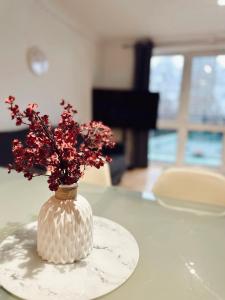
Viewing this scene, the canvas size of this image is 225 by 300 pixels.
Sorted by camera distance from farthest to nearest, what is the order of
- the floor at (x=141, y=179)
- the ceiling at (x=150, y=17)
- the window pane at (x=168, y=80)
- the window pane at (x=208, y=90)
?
the window pane at (x=168, y=80) < the window pane at (x=208, y=90) < the floor at (x=141, y=179) < the ceiling at (x=150, y=17)

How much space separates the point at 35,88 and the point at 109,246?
105 inches

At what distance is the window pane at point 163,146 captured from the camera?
15.8 ft

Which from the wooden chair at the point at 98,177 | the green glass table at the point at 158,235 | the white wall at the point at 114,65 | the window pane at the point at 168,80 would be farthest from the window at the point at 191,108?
the green glass table at the point at 158,235

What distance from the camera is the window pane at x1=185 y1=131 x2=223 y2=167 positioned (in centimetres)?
457

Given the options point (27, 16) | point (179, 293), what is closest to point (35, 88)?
point (27, 16)

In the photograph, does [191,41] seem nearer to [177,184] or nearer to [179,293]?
[177,184]

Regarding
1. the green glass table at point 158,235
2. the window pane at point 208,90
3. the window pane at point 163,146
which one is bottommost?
the window pane at point 163,146

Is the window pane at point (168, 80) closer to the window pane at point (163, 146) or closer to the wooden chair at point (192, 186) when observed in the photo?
the window pane at point (163, 146)

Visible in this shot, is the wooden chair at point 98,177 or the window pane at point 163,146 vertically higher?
the wooden chair at point 98,177

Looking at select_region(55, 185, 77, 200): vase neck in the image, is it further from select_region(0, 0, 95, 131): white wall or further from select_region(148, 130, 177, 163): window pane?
select_region(148, 130, 177, 163): window pane

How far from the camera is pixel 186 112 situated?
15.0ft

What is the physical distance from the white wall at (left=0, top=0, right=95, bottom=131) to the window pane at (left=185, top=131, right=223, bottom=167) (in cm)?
209

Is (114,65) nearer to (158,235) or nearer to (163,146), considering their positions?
(163,146)

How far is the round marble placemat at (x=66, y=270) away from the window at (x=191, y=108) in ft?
13.3
